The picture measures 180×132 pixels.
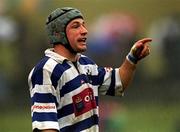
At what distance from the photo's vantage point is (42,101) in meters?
4.92

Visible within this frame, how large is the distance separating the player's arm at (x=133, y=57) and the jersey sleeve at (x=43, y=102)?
0.64m

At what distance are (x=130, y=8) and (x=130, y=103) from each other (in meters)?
2.83

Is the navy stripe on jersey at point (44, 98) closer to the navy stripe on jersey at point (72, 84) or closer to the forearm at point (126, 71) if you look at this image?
the navy stripe on jersey at point (72, 84)

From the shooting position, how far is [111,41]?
11422mm

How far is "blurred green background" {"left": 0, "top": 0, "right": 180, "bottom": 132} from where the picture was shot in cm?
995

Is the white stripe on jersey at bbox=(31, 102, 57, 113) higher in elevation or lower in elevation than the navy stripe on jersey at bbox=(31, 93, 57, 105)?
lower

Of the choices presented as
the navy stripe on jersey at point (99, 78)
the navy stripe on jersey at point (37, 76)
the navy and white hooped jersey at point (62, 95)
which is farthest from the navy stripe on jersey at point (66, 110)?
the navy stripe on jersey at point (99, 78)

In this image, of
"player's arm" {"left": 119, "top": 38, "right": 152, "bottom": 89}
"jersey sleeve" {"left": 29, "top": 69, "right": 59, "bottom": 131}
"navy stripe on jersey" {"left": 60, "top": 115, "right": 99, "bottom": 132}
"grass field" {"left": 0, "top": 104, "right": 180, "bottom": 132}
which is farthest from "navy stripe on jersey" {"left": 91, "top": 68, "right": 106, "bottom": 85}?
"grass field" {"left": 0, "top": 104, "right": 180, "bottom": 132}

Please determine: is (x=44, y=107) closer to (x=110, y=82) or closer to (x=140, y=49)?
(x=110, y=82)

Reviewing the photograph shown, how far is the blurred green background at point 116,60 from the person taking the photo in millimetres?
9945

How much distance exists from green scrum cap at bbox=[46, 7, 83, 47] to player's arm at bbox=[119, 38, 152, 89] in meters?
0.42

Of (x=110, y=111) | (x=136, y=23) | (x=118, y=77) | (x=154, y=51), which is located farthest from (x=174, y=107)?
(x=118, y=77)

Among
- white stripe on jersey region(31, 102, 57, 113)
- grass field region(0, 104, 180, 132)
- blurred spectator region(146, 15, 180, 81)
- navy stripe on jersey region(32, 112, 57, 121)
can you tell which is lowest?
grass field region(0, 104, 180, 132)

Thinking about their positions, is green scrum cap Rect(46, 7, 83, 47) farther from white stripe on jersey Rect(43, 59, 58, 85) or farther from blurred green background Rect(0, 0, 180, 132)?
blurred green background Rect(0, 0, 180, 132)
